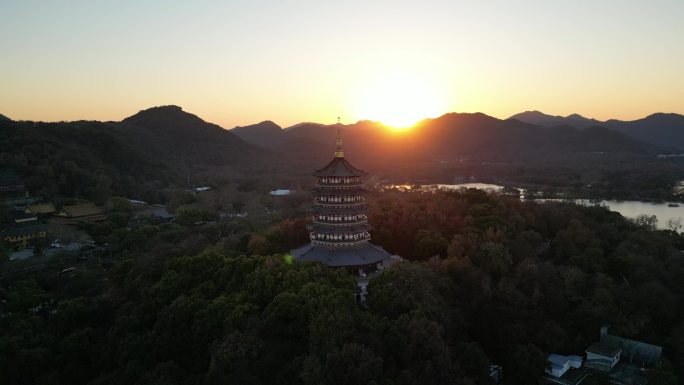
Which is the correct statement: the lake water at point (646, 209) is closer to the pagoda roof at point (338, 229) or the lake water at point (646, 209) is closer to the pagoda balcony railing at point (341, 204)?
the pagoda roof at point (338, 229)

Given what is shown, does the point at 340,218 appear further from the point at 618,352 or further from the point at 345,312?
the point at 618,352

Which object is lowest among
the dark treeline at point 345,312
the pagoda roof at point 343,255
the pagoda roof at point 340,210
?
the dark treeline at point 345,312

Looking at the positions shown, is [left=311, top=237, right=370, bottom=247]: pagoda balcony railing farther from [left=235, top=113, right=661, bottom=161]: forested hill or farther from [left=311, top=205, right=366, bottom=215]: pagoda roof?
[left=235, top=113, right=661, bottom=161]: forested hill

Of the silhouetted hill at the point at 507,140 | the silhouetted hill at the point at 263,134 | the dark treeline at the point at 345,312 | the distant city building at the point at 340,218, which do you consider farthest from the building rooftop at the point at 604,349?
the silhouetted hill at the point at 263,134

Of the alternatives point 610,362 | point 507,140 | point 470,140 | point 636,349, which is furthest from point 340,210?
point 507,140

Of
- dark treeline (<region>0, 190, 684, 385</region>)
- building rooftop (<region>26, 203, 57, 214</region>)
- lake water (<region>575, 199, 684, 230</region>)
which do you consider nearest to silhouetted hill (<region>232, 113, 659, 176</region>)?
lake water (<region>575, 199, 684, 230</region>)
